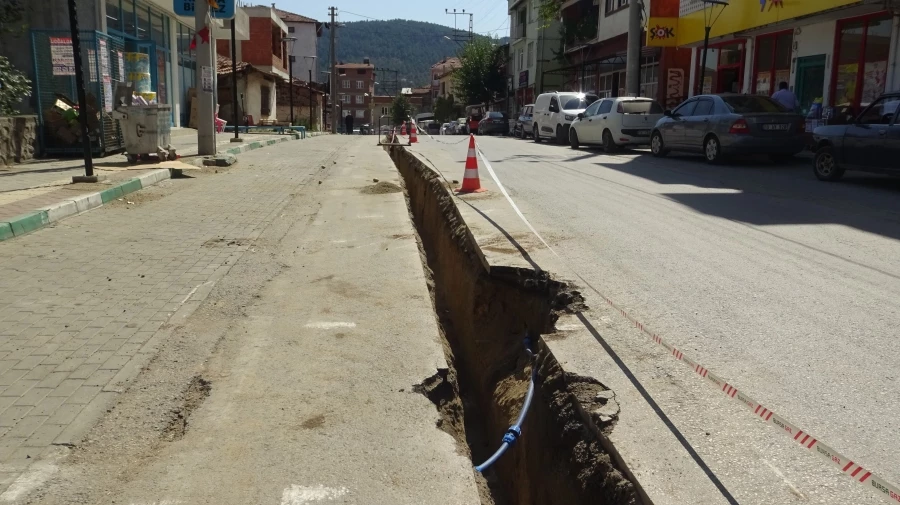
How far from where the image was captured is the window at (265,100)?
4338 centimetres

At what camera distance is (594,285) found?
18.6 feet

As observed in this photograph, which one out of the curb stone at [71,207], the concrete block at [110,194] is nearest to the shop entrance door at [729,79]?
the curb stone at [71,207]

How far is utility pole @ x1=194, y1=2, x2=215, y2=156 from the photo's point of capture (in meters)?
15.4

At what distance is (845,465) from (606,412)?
972mm

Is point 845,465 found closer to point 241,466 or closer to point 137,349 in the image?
point 241,466

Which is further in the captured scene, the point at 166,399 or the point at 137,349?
the point at 137,349

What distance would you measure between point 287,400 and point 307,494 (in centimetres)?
96

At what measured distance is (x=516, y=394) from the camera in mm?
4688

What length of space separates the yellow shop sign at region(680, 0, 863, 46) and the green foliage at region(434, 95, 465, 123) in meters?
52.5

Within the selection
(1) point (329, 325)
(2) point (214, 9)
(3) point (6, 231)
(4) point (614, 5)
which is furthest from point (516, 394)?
(4) point (614, 5)

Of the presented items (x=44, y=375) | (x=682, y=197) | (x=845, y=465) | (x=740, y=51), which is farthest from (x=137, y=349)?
(x=740, y=51)

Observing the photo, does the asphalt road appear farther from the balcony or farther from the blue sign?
the balcony

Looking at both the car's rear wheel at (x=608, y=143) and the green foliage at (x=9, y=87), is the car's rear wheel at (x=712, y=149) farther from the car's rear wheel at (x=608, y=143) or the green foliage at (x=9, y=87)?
the green foliage at (x=9, y=87)

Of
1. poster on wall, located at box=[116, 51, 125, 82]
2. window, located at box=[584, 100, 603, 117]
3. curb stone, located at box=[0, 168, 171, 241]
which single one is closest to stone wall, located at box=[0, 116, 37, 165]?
poster on wall, located at box=[116, 51, 125, 82]
